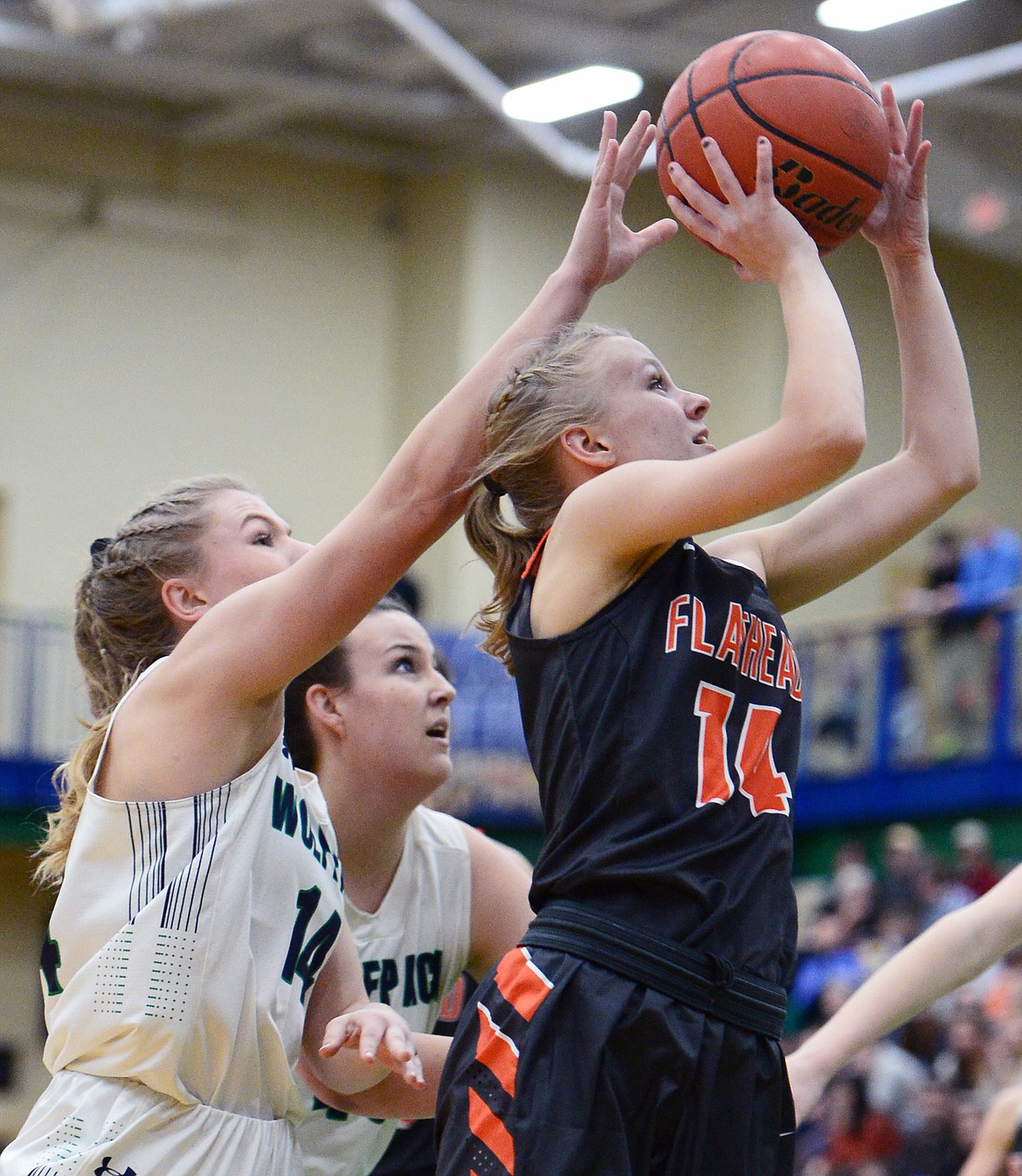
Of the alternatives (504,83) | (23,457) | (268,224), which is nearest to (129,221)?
(268,224)

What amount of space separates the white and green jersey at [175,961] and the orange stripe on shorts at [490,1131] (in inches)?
16.9

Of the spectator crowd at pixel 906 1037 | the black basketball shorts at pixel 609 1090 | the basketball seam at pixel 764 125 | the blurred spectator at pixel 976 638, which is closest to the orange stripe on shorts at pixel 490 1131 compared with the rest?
the black basketball shorts at pixel 609 1090

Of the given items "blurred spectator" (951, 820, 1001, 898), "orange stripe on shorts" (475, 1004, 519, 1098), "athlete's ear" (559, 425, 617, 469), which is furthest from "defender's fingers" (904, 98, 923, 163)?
"blurred spectator" (951, 820, 1001, 898)

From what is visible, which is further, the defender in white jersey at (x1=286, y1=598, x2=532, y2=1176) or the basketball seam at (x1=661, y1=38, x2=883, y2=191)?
the defender in white jersey at (x1=286, y1=598, x2=532, y2=1176)

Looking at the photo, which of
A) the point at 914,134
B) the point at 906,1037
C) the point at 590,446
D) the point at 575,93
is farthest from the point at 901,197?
the point at 575,93

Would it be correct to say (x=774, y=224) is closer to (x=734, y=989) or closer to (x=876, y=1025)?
(x=734, y=989)

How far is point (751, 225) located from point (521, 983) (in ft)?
3.65

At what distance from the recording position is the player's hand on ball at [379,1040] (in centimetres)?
248

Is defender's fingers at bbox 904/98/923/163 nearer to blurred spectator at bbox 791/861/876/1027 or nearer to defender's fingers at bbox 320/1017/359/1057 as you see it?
defender's fingers at bbox 320/1017/359/1057

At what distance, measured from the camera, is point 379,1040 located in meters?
2.53

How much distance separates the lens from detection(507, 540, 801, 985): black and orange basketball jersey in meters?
2.32

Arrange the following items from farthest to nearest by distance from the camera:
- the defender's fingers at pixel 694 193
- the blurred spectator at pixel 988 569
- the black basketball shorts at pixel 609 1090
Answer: the blurred spectator at pixel 988 569
the defender's fingers at pixel 694 193
the black basketball shorts at pixel 609 1090

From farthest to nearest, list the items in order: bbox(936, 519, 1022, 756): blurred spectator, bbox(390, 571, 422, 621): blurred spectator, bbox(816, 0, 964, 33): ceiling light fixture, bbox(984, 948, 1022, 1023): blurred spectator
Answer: bbox(390, 571, 422, 621): blurred spectator, bbox(816, 0, 964, 33): ceiling light fixture, bbox(936, 519, 1022, 756): blurred spectator, bbox(984, 948, 1022, 1023): blurred spectator

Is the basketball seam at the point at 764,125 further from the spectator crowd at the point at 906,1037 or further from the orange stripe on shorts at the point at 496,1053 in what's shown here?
the spectator crowd at the point at 906,1037
